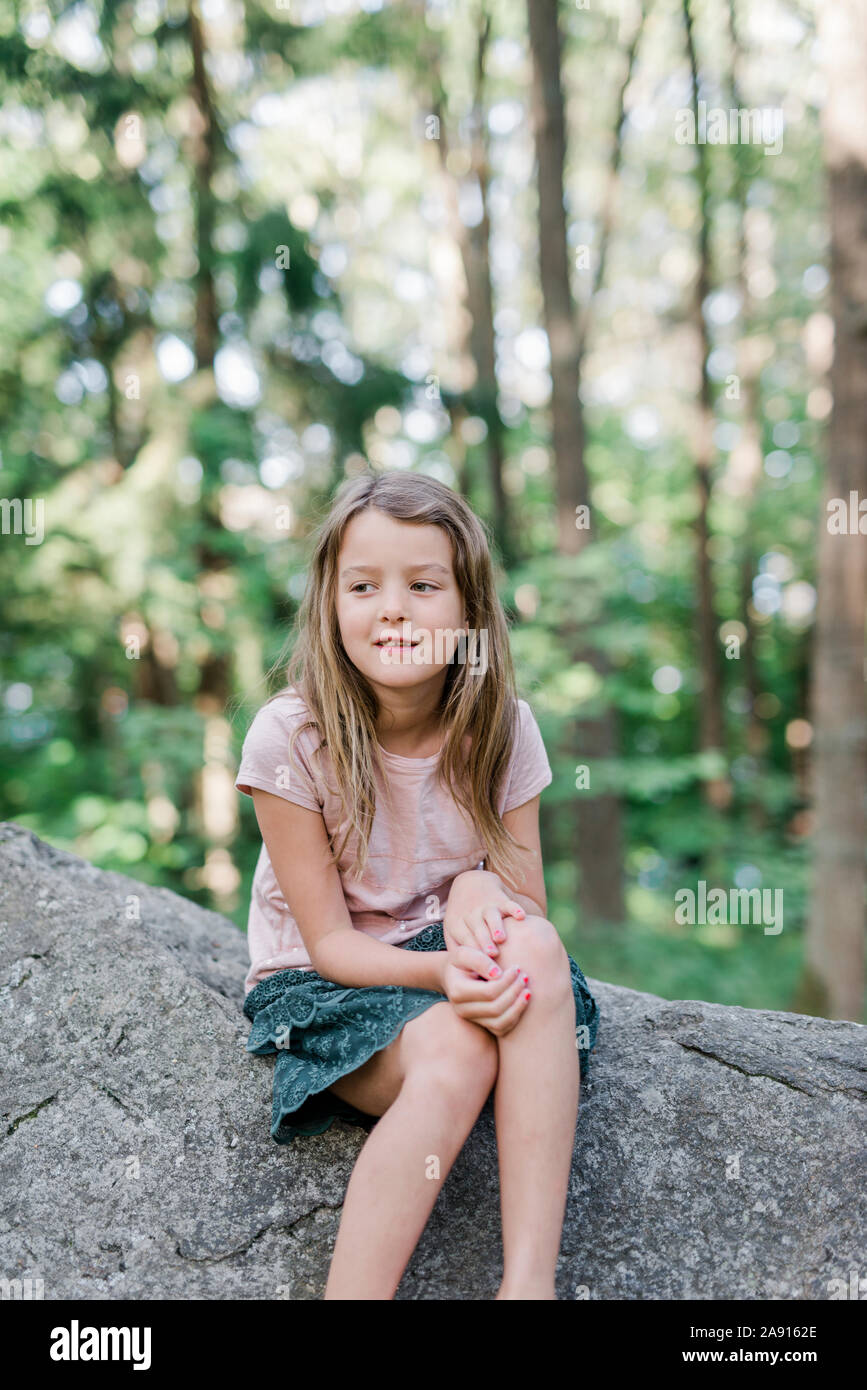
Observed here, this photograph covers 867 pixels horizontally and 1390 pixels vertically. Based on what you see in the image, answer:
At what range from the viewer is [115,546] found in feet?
21.7

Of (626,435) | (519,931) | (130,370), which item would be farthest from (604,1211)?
(626,435)

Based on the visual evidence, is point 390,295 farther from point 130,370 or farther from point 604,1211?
point 604,1211

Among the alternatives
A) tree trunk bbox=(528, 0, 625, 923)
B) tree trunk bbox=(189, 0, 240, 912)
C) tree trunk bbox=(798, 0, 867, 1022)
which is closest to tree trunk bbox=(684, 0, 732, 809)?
tree trunk bbox=(528, 0, 625, 923)

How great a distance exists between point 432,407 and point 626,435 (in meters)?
7.42

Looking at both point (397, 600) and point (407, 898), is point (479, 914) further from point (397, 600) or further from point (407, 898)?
point (397, 600)

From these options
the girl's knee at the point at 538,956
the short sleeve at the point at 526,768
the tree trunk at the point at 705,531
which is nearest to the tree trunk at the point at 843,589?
the short sleeve at the point at 526,768

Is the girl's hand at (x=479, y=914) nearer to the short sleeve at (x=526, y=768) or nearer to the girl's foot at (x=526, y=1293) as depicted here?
the short sleeve at (x=526, y=768)

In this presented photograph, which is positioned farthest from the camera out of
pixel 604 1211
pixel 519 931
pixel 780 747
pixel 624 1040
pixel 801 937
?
pixel 780 747

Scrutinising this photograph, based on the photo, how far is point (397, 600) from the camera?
6.78 feet

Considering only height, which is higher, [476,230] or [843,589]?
[476,230]

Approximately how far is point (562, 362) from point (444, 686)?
5596mm

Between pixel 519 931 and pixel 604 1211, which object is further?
pixel 604 1211

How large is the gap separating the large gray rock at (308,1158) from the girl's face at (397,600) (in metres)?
0.95

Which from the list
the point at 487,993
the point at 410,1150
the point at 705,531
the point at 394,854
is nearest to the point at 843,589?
the point at 394,854
